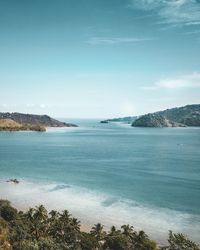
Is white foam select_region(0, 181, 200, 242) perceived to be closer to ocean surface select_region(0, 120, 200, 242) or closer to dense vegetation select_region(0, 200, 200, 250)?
ocean surface select_region(0, 120, 200, 242)

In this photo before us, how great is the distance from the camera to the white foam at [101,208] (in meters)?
95.8

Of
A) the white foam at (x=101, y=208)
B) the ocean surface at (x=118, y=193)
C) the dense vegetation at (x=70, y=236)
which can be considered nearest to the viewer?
the dense vegetation at (x=70, y=236)

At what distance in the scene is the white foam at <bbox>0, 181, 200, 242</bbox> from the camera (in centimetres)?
9575

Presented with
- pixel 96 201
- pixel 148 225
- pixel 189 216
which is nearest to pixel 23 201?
pixel 96 201

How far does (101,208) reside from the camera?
111 metres

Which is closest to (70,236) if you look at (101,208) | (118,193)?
(101,208)

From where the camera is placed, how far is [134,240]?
74.4m

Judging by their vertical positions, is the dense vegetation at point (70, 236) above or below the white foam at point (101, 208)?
above

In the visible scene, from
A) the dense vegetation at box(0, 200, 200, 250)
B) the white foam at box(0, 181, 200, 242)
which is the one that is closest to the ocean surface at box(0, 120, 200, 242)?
the white foam at box(0, 181, 200, 242)

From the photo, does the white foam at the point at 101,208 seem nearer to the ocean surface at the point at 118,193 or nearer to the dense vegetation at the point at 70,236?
the ocean surface at the point at 118,193

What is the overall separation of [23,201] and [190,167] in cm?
9968

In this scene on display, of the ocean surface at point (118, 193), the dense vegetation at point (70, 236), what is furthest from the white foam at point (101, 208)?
the dense vegetation at point (70, 236)

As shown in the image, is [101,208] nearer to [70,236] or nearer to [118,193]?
[118,193]

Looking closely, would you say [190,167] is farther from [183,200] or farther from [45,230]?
[45,230]
